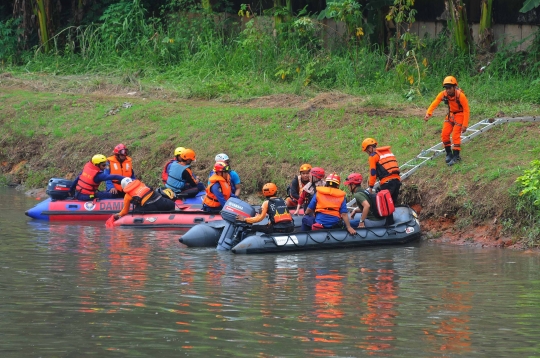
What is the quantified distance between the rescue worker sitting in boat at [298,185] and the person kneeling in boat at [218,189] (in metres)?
1.02

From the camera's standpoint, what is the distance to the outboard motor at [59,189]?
1797cm

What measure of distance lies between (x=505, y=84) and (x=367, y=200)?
6900 mm

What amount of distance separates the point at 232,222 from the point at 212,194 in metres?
2.17

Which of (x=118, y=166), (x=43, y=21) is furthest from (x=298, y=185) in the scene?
(x=43, y=21)

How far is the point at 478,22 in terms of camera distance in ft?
74.4

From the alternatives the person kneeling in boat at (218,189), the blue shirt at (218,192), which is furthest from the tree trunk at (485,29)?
the blue shirt at (218,192)

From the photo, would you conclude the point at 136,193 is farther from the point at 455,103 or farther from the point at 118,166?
the point at 455,103

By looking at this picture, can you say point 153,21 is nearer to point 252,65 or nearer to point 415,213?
point 252,65

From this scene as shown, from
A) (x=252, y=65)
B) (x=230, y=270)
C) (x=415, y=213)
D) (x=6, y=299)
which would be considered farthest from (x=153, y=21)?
(x=6, y=299)

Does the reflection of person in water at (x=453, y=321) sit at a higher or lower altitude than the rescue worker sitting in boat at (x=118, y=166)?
lower

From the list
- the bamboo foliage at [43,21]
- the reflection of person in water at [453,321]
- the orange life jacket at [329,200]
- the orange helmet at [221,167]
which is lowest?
the reflection of person in water at [453,321]

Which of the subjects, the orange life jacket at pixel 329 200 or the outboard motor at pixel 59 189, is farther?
the outboard motor at pixel 59 189

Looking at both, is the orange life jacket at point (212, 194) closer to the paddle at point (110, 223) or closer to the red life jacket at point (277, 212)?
the paddle at point (110, 223)

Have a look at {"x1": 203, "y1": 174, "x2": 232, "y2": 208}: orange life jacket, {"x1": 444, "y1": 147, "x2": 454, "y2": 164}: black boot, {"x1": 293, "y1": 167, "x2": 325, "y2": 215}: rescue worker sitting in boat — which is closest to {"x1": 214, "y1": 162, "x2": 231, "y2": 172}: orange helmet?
{"x1": 203, "y1": 174, "x2": 232, "y2": 208}: orange life jacket
